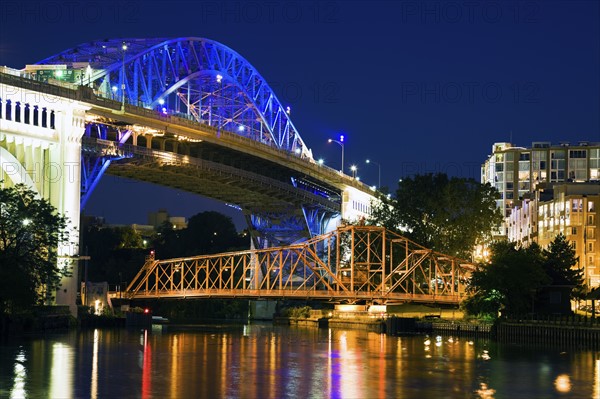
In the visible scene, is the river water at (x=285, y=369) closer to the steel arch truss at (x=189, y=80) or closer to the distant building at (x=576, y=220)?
the steel arch truss at (x=189, y=80)

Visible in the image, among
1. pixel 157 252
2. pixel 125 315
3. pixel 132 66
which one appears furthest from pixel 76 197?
pixel 157 252

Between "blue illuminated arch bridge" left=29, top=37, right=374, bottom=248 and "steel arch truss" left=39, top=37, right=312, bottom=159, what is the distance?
0.44ft

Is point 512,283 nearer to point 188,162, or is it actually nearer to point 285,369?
point 188,162

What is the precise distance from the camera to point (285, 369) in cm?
5347

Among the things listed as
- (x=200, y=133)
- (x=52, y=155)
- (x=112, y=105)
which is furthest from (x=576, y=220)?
(x=52, y=155)

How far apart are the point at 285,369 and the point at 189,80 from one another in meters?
65.8

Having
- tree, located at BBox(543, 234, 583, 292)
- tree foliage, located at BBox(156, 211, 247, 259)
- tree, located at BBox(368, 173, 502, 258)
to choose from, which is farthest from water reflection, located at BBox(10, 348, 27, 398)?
tree foliage, located at BBox(156, 211, 247, 259)

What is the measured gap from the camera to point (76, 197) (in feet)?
274

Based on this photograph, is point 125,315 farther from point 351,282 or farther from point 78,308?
point 351,282

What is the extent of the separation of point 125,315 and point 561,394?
185 feet

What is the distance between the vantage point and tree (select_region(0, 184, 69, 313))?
7312 cm

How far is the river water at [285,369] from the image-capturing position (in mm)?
43750

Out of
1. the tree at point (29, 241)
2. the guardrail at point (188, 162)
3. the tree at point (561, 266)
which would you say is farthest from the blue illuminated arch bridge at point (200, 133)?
the tree at point (561, 266)

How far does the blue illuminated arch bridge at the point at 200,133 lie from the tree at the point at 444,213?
1222 centimetres
